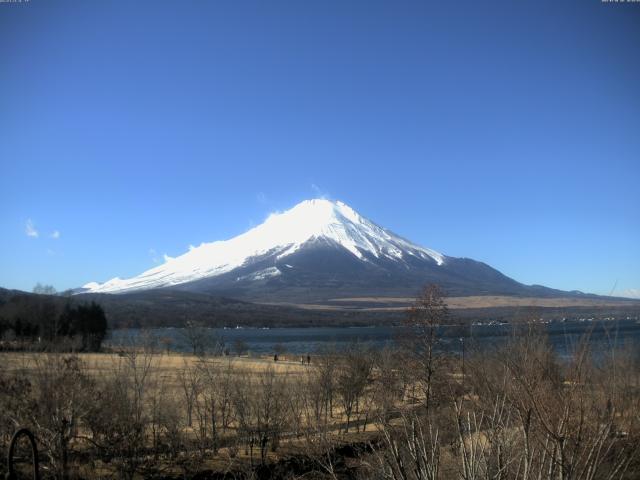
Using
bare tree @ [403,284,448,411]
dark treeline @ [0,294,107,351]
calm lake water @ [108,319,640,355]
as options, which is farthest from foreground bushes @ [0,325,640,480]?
dark treeline @ [0,294,107,351]

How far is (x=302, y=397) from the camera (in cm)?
2753

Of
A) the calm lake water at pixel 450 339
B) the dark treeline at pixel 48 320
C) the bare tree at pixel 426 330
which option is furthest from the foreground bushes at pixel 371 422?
the dark treeline at pixel 48 320

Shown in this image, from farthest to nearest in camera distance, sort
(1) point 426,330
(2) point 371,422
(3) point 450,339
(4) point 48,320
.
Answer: (4) point 48,320 < (3) point 450,339 < (2) point 371,422 < (1) point 426,330

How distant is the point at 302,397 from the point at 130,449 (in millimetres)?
12764

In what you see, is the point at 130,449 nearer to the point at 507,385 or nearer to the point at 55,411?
Answer: the point at 55,411

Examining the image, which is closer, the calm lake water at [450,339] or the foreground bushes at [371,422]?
the foreground bushes at [371,422]

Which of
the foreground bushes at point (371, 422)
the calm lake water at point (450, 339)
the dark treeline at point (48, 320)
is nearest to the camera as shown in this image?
the foreground bushes at point (371, 422)

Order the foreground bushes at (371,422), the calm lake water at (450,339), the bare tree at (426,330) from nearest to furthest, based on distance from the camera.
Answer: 1. the foreground bushes at (371,422)
2. the calm lake water at (450,339)
3. the bare tree at (426,330)

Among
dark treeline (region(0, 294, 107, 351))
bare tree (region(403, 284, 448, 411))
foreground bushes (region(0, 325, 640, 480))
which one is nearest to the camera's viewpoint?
foreground bushes (region(0, 325, 640, 480))

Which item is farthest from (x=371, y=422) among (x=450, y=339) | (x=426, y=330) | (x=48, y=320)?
(x=48, y=320)

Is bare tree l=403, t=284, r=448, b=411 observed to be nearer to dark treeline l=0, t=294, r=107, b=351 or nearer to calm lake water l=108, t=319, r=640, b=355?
calm lake water l=108, t=319, r=640, b=355

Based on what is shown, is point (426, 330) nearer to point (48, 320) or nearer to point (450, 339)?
point (450, 339)

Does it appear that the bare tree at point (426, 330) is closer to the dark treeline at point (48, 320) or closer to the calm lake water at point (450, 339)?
the calm lake water at point (450, 339)

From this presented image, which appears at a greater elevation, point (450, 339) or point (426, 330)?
point (426, 330)
